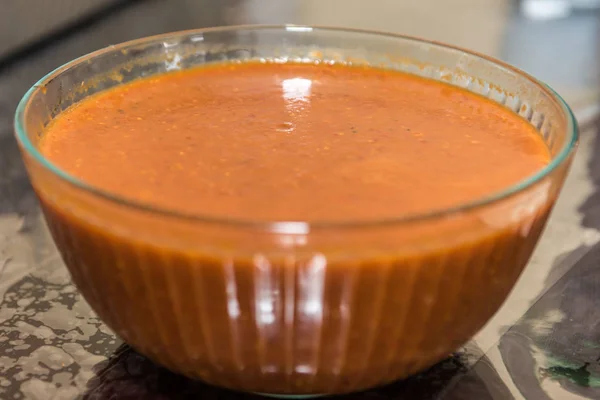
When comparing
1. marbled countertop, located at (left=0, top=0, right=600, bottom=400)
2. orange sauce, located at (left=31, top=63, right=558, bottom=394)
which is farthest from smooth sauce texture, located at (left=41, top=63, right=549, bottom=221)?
marbled countertop, located at (left=0, top=0, right=600, bottom=400)

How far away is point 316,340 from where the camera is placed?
0.53 metres

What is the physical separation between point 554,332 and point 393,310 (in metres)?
0.31

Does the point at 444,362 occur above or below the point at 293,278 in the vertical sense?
below

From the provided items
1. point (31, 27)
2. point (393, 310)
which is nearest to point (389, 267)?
point (393, 310)

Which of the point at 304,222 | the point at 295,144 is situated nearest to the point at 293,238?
the point at 304,222

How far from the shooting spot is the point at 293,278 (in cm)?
50

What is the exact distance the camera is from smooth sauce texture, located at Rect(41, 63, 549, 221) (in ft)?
1.87

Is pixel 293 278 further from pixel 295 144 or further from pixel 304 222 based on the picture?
pixel 295 144

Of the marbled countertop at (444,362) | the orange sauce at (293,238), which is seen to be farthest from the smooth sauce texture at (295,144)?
the marbled countertop at (444,362)

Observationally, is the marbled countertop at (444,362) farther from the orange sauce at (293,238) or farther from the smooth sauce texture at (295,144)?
the smooth sauce texture at (295,144)

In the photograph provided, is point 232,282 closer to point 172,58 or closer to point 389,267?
point 389,267

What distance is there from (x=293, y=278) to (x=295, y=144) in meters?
0.20

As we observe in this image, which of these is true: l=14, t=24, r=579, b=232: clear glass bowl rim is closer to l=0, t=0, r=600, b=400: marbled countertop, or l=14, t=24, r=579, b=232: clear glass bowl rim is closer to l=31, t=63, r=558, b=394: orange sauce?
l=31, t=63, r=558, b=394: orange sauce

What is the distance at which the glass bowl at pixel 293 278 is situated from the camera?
18.9 inches
